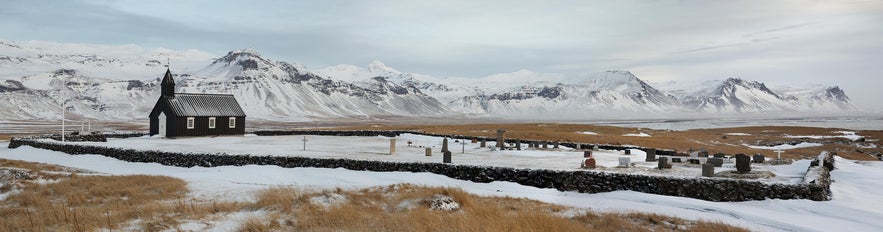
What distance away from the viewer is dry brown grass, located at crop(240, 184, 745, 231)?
1098 centimetres

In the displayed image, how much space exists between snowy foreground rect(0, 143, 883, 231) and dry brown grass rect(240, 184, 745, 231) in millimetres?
1330

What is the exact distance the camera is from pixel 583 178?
2203 cm

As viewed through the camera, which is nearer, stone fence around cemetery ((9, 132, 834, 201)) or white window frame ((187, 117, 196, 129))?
stone fence around cemetery ((9, 132, 834, 201))

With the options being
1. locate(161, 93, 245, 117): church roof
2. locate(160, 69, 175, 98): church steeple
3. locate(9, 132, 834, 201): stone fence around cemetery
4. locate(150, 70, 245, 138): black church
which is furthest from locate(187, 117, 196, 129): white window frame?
locate(9, 132, 834, 201): stone fence around cemetery

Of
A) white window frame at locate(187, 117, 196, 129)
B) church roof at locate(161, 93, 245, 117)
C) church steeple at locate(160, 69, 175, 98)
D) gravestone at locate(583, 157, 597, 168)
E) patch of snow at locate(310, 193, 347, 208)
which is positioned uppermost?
church steeple at locate(160, 69, 175, 98)

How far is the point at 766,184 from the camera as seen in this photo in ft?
61.0

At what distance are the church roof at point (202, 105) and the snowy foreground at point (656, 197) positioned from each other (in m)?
23.7

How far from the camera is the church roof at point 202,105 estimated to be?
5319 cm

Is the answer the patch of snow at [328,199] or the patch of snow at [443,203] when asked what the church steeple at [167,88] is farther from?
the patch of snow at [443,203]

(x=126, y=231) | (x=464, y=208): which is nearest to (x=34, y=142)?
(x=126, y=231)

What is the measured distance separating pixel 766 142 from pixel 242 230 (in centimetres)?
7062

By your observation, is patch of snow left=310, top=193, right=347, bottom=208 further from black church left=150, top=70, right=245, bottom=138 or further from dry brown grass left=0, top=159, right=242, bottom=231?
black church left=150, top=70, right=245, bottom=138

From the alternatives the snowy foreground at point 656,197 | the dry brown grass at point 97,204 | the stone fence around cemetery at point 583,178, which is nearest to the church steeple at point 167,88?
the stone fence around cemetery at point 583,178

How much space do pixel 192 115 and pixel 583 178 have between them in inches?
1705
